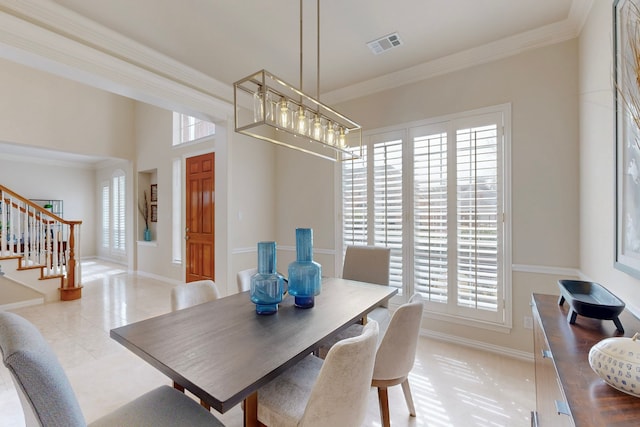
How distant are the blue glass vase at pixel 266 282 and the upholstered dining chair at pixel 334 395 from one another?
0.46m

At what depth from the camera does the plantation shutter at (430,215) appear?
291 cm

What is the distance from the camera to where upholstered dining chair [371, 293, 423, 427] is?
1.47m

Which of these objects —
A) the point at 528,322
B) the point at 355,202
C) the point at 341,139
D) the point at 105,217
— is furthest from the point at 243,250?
the point at 105,217

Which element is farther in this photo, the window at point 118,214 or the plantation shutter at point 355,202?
the window at point 118,214

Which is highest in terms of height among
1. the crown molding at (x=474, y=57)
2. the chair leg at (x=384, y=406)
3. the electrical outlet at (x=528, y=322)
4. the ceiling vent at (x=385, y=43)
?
the ceiling vent at (x=385, y=43)

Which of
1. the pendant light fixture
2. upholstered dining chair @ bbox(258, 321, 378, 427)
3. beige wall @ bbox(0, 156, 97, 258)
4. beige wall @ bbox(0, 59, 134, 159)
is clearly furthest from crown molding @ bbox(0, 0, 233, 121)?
beige wall @ bbox(0, 156, 97, 258)

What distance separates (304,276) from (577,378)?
1255mm

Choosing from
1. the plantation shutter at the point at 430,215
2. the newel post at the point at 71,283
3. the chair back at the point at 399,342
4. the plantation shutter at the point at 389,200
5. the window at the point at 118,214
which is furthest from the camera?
the window at the point at 118,214

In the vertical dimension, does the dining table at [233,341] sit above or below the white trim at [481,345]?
above

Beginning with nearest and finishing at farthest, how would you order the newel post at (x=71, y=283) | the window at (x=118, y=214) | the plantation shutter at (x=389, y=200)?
the plantation shutter at (x=389, y=200) < the newel post at (x=71, y=283) < the window at (x=118, y=214)

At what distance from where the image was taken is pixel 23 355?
79 cm

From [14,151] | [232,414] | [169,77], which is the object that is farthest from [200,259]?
[14,151]

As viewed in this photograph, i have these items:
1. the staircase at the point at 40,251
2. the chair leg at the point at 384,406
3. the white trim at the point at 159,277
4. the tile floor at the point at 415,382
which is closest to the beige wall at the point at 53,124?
the staircase at the point at 40,251

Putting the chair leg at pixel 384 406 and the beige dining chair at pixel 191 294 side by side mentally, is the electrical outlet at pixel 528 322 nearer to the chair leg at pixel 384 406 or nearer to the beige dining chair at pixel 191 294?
the chair leg at pixel 384 406
